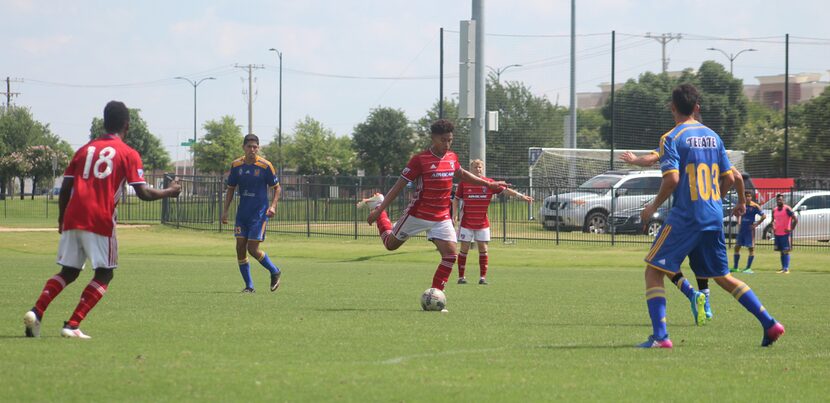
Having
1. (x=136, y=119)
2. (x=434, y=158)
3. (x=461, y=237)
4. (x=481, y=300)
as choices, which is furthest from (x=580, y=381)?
(x=136, y=119)

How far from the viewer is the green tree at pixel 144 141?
122 metres

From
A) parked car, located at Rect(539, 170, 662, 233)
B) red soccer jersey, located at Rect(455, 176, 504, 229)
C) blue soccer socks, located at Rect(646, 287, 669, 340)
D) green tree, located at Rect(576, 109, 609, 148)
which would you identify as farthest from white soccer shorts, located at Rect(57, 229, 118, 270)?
green tree, located at Rect(576, 109, 609, 148)

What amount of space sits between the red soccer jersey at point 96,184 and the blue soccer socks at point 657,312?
4695mm

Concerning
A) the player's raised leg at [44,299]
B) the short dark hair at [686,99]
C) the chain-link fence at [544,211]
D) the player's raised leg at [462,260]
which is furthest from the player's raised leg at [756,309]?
the chain-link fence at [544,211]

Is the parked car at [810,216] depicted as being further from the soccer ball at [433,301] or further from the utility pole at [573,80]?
the soccer ball at [433,301]

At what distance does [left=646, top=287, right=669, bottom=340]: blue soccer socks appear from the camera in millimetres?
9141

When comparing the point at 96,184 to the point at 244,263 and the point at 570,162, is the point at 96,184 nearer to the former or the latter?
the point at 244,263

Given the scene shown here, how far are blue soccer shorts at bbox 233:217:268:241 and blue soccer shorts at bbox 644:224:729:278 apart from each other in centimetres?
743

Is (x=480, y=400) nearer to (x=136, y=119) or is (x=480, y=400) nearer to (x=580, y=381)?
(x=580, y=381)

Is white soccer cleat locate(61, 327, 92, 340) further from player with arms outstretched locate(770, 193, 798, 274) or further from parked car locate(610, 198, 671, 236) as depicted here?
parked car locate(610, 198, 671, 236)

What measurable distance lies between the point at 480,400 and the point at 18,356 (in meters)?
3.65

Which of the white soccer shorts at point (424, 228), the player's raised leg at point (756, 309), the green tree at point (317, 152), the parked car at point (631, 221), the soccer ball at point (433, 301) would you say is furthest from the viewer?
the green tree at point (317, 152)

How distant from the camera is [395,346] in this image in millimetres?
8922

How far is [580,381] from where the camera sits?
23.9 ft
